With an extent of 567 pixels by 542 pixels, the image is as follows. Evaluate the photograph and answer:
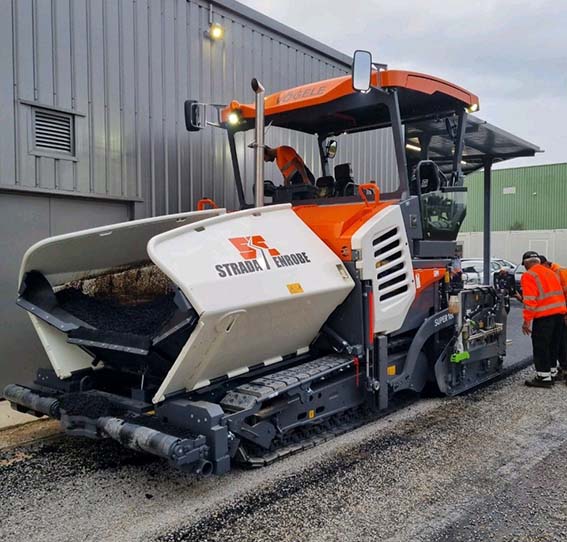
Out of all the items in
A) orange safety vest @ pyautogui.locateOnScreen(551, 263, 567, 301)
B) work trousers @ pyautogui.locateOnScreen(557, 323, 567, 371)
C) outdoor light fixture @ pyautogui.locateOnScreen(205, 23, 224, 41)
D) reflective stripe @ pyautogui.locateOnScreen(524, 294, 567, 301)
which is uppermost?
outdoor light fixture @ pyautogui.locateOnScreen(205, 23, 224, 41)

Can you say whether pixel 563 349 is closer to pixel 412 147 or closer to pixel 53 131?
pixel 412 147

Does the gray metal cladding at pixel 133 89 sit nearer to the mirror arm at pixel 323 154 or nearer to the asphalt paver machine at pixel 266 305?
the mirror arm at pixel 323 154

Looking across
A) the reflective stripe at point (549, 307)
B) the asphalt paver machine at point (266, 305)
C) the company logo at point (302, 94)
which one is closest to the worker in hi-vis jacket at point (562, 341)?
the reflective stripe at point (549, 307)

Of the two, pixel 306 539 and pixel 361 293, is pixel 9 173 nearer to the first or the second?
pixel 361 293

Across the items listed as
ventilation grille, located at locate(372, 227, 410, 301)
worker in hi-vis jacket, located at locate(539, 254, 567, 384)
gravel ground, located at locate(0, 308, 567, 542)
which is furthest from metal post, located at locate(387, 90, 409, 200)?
worker in hi-vis jacket, located at locate(539, 254, 567, 384)

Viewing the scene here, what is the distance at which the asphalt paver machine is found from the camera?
10.8 feet

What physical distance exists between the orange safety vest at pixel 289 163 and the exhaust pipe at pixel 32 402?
2868mm

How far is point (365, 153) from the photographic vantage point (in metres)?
9.08

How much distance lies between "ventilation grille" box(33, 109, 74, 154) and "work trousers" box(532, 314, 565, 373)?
518cm

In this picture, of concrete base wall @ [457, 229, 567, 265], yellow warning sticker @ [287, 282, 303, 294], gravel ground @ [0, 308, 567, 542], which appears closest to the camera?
gravel ground @ [0, 308, 567, 542]

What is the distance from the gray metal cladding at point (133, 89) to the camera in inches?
204

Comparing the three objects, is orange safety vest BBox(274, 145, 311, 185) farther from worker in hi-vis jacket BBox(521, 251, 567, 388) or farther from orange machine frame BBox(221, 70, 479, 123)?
worker in hi-vis jacket BBox(521, 251, 567, 388)

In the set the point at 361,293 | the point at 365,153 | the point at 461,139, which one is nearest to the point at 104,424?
the point at 361,293

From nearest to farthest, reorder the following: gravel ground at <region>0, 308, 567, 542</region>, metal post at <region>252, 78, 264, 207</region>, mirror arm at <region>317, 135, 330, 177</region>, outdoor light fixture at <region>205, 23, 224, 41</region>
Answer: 1. gravel ground at <region>0, 308, 567, 542</region>
2. metal post at <region>252, 78, 264, 207</region>
3. mirror arm at <region>317, 135, 330, 177</region>
4. outdoor light fixture at <region>205, 23, 224, 41</region>
